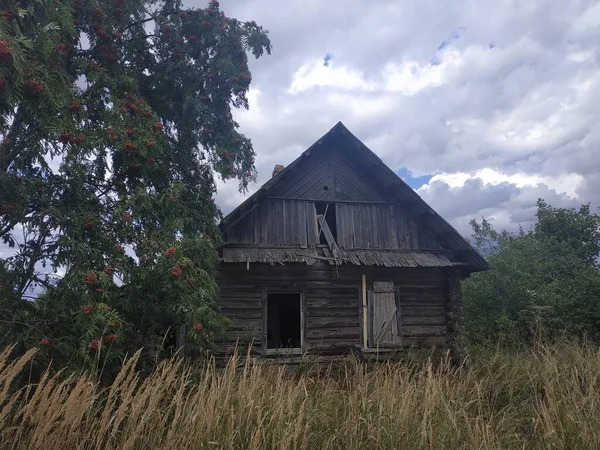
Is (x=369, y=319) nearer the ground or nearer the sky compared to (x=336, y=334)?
nearer the sky

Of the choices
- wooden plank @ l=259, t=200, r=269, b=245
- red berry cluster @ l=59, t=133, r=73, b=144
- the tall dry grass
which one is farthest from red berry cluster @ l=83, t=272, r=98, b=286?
wooden plank @ l=259, t=200, r=269, b=245

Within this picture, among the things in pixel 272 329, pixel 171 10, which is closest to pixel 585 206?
pixel 272 329

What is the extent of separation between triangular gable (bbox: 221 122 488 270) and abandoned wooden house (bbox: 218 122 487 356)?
0.10ft

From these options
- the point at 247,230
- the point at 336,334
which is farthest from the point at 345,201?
the point at 336,334

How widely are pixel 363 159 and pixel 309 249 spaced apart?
110 inches

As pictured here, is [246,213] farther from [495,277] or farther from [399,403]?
[495,277]

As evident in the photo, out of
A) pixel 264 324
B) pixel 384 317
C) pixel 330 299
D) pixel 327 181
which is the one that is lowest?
pixel 264 324

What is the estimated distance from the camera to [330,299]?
1034 cm

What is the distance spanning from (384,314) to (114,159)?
23.6 ft

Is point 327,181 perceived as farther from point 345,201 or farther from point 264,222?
point 264,222

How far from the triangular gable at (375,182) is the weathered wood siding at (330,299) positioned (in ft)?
3.14

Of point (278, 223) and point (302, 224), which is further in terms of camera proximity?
point (302, 224)

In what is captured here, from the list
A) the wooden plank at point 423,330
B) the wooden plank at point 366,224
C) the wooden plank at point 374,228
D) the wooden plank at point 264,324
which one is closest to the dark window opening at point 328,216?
the wooden plank at point 366,224

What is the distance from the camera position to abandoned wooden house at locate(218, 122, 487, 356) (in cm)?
980
